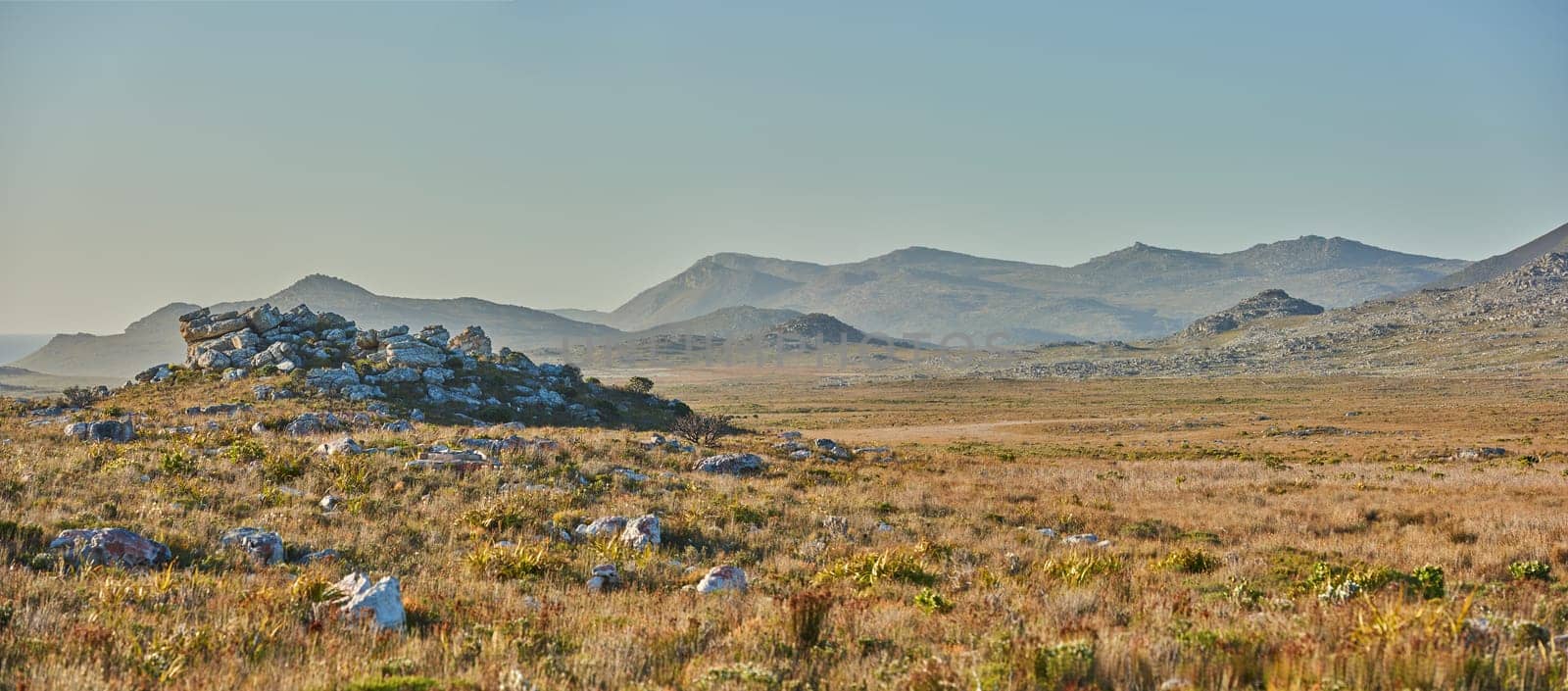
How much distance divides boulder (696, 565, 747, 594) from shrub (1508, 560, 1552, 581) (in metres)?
11.6

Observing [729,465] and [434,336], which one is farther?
[434,336]

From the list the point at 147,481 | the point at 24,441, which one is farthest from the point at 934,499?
the point at 24,441

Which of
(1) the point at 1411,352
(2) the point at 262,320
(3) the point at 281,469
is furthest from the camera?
(1) the point at 1411,352

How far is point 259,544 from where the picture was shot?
38.9ft

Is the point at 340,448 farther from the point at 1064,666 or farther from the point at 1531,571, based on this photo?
the point at 1531,571

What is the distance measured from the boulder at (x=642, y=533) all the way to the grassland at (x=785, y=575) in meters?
0.55

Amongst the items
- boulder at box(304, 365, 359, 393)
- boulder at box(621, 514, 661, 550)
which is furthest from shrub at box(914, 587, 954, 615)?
boulder at box(304, 365, 359, 393)

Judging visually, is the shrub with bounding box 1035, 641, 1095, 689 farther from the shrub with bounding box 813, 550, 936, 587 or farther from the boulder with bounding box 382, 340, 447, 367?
the boulder with bounding box 382, 340, 447, 367

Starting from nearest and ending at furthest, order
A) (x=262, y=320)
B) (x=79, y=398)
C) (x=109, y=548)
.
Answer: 1. (x=109, y=548)
2. (x=79, y=398)
3. (x=262, y=320)

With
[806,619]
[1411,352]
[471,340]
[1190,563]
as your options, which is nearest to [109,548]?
[806,619]

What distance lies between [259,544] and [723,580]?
290 inches

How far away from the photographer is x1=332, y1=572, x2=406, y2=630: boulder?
824cm

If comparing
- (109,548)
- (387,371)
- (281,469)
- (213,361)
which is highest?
(213,361)

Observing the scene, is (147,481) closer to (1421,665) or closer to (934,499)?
(934,499)
